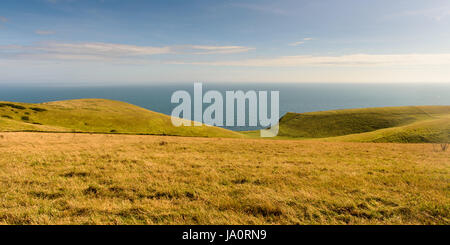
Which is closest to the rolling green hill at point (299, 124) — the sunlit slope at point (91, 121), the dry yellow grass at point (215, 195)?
the sunlit slope at point (91, 121)

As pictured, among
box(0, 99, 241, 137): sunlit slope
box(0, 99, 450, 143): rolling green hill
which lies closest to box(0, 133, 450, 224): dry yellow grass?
box(0, 99, 450, 143): rolling green hill

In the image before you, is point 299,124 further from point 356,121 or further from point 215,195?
point 215,195

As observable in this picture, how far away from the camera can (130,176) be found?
32.1 feet

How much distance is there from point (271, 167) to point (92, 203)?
9.63 metres

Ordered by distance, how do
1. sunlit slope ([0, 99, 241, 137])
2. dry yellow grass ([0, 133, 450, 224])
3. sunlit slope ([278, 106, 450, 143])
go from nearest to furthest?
dry yellow grass ([0, 133, 450, 224]), sunlit slope ([0, 99, 241, 137]), sunlit slope ([278, 106, 450, 143])

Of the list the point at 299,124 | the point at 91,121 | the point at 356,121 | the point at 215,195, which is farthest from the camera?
the point at 299,124

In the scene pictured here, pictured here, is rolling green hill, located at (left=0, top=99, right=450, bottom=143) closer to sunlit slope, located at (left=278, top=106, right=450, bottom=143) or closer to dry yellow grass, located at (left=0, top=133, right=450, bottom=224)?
sunlit slope, located at (left=278, top=106, right=450, bottom=143)

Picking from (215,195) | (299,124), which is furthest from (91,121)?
(299,124)

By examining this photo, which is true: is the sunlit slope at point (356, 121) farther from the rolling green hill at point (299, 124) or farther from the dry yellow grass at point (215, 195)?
the dry yellow grass at point (215, 195)

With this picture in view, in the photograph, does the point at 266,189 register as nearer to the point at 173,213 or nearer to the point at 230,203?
the point at 230,203

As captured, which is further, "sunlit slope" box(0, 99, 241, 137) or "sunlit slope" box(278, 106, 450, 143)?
"sunlit slope" box(278, 106, 450, 143)
